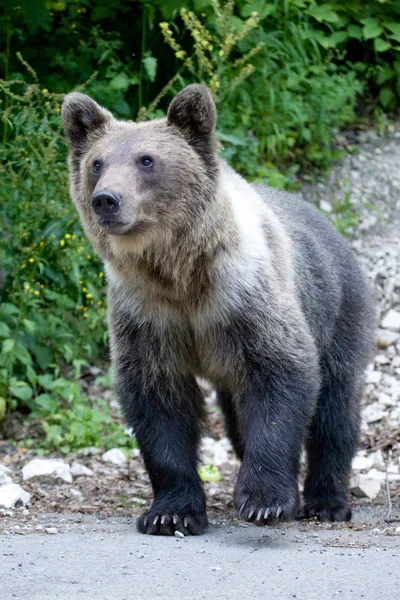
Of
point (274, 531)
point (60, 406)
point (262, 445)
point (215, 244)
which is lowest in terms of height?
point (60, 406)

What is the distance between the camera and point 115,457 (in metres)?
8.50

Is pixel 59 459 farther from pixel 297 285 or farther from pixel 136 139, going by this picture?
pixel 136 139

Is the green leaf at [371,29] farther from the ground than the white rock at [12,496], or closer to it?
farther from the ground

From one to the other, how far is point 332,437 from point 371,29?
625 cm

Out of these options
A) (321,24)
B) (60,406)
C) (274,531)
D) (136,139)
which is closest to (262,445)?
(274,531)

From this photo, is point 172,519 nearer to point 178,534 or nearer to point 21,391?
point 178,534

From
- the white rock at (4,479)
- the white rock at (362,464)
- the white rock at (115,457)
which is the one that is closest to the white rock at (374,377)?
the white rock at (362,464)

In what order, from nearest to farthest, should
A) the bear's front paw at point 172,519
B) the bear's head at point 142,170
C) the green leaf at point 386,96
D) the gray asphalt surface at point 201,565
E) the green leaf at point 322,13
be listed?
the gray asphalt surface at point 201,565, the bear's head at point 142,170, the bear's front paw at point 172,519, the green leaf at point 322,13, the green leaf at point 386,96

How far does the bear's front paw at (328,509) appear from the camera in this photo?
7129 millimetres

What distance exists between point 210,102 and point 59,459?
344 centimetres

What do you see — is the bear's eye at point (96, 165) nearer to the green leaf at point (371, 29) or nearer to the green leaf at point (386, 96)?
the green leaf at point (371, 29)

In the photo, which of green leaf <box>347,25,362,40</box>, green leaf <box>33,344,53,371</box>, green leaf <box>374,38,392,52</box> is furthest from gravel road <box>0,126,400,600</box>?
green leaf <box>347,25,362,40</box>

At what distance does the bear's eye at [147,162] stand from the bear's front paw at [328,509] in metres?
2.67

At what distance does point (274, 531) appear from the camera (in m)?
6.18
